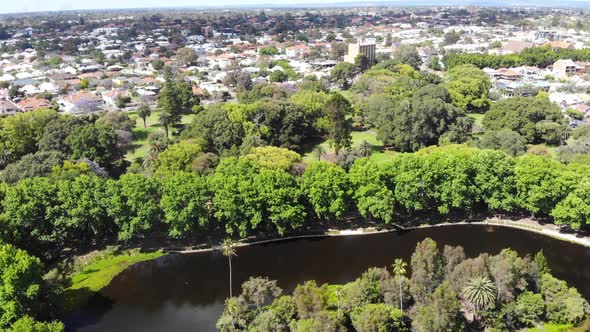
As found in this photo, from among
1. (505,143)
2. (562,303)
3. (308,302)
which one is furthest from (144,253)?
(505,143)

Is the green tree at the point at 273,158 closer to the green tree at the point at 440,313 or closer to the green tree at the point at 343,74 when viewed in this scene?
the green tree at the point at 440,313

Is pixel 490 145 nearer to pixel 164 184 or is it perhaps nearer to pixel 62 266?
pixel 164 184

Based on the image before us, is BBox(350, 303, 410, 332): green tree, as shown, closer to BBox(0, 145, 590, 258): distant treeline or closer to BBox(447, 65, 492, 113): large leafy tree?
BBox(0, 145, 590, 258): distant treeline

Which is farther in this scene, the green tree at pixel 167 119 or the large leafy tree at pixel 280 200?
the green tree at pixel 167 119

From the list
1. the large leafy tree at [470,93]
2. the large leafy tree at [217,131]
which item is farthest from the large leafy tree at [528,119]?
the large leafy tree at [217,131]

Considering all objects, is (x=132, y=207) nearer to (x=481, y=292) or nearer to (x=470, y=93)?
(x=481, y=292)
